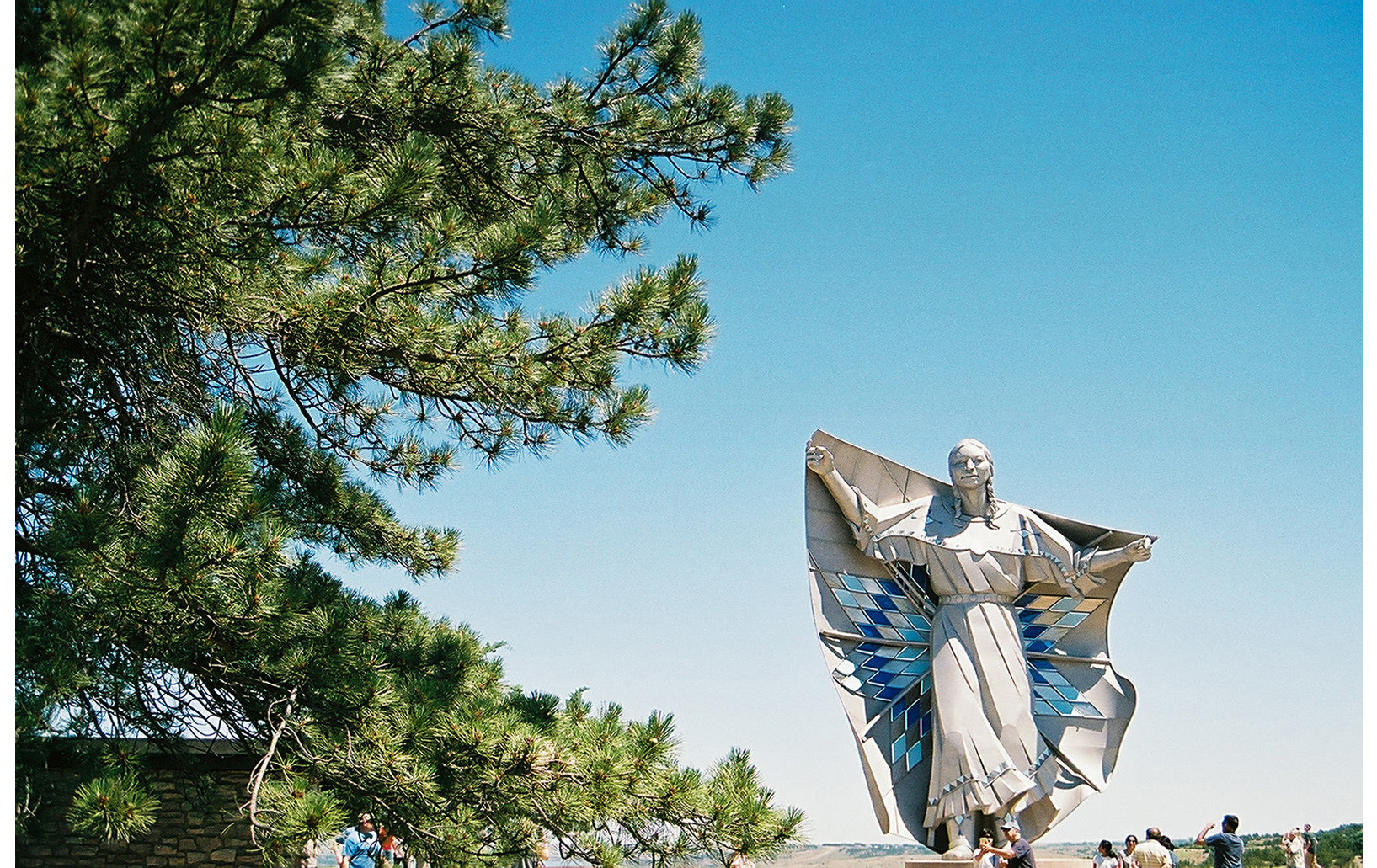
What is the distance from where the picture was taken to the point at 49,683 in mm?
5000

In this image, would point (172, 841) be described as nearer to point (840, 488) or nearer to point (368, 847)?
point (368, 847)

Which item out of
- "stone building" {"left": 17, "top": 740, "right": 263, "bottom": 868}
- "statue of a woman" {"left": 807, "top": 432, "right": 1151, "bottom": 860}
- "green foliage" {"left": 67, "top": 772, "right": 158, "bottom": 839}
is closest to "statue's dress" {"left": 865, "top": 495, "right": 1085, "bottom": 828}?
"statue of a woman" {"left": 807, "top": 432, "right": 1151, "bottom": 860}

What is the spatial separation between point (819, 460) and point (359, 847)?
130 inches

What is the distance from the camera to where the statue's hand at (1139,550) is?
7246 millimetres

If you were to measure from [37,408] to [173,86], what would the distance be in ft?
6.37

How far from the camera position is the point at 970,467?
743 centimetres

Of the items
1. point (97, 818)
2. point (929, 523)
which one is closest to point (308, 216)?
point (97, 818)

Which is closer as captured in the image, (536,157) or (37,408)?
(37,408)

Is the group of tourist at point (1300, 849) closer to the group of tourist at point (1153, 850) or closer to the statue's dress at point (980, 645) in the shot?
the group of tourist at point (1153, 850)

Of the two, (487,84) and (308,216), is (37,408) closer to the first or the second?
(308,216)

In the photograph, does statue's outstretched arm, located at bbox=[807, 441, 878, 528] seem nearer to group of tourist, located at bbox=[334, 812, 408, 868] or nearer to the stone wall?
group of tourist, located at bbox=[334, 812, 408, 868]

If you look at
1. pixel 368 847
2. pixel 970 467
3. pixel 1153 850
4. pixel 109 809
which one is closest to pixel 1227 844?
pixel 1153 850

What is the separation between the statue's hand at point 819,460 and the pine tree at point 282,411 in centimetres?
158

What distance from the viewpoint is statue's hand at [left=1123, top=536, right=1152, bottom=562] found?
7246 millimetres
